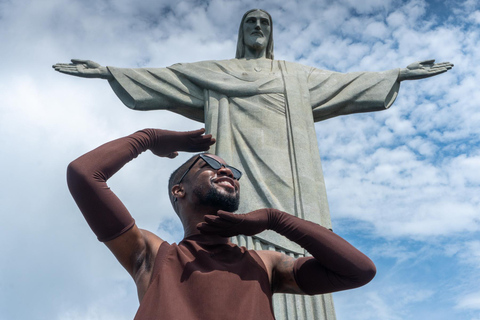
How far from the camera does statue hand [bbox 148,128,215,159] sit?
3.37 m

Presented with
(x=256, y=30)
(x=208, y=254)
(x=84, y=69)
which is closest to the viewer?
(x=208, y=254)

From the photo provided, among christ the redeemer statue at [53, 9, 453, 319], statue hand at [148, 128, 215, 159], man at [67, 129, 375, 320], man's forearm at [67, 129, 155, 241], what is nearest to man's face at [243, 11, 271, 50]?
christ the redeemer statue at [53, 9, 453, 319]

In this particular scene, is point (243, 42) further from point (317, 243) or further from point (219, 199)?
point (317, 243)

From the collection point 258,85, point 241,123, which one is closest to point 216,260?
point 241,123

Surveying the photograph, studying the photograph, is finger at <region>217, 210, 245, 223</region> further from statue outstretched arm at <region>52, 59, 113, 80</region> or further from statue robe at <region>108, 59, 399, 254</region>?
statue outstretched arm at <region>52, 59, 113, 80</region>

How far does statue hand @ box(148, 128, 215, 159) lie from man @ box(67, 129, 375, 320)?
121mm

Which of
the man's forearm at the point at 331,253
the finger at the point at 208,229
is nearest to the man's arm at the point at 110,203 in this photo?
the finger at the point at 208,229

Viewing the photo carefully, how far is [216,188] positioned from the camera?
3.13 m

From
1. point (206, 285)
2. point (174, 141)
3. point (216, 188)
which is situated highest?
point (174, 141)

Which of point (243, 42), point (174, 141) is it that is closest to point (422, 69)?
point (243, 42)

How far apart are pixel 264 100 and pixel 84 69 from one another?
2.29 m

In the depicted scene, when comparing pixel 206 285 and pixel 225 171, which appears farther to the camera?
pixel 225 171

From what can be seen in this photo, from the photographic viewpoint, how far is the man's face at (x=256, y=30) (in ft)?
25.9

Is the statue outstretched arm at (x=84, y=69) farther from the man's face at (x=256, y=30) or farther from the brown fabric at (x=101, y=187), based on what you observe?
the brown fabric at (x=101, y=187)
